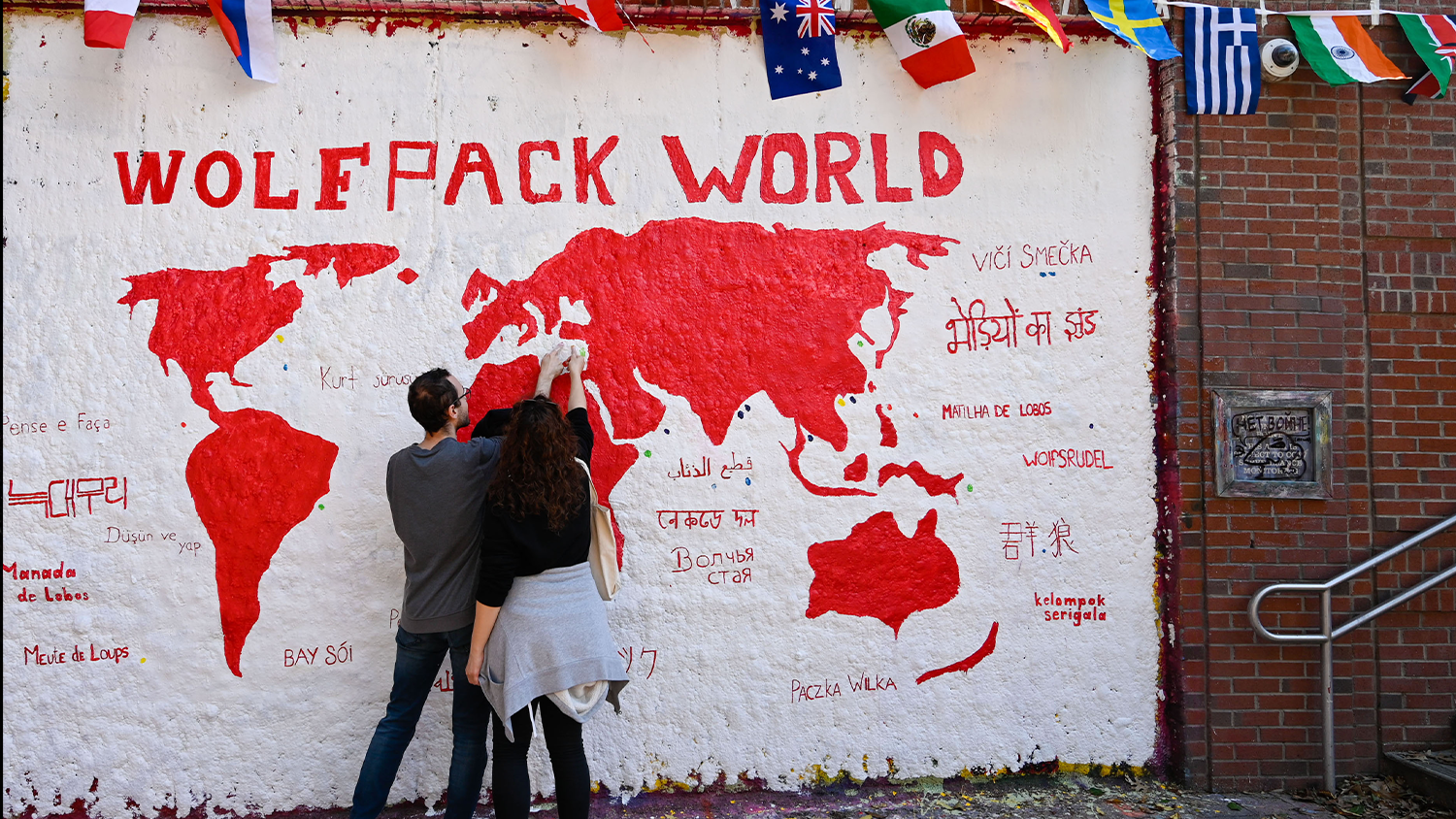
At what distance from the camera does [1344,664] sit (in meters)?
3.90

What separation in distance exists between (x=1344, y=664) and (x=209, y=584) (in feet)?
17.1

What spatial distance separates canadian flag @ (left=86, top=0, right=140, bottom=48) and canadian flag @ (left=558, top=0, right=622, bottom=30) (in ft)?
6.10

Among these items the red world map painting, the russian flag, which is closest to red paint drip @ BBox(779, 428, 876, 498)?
the red world map painting

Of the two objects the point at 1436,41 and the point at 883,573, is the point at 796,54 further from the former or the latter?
the point at 1436,41

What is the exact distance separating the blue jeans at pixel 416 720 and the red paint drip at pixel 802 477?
5.14 feet

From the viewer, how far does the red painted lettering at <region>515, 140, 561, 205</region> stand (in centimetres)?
385

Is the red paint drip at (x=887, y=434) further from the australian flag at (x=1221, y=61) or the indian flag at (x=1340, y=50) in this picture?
the indian flag at (x=1340, y=50)

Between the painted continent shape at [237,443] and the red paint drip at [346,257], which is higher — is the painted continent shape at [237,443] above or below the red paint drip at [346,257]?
below

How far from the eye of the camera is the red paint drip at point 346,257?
377 cm

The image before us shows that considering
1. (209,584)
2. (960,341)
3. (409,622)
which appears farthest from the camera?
(960,341)

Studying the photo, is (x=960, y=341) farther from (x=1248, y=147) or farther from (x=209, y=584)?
(x=209, y=584)

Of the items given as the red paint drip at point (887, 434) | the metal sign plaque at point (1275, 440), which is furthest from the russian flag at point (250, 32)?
the metal sign plaque at point (1275, 440)

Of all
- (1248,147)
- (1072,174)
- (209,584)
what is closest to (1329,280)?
(1248,147)

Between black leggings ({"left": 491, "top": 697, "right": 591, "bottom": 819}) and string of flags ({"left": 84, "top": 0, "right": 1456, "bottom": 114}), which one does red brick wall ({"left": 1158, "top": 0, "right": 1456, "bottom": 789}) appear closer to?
string of flags ({"left": 84, "top": 0, "right": 1456, "bottom": 114})
